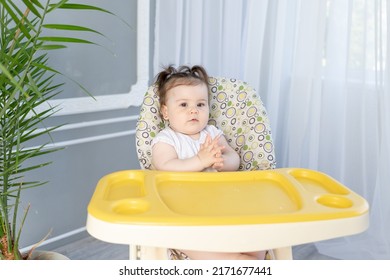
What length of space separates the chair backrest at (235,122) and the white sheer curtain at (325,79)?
704mm

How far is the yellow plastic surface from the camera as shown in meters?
1.03

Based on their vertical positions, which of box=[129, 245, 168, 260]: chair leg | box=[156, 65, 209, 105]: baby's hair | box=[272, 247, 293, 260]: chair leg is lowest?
box=[272, 247, 293, 260]: chair leg

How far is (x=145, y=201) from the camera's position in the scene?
1.14 m

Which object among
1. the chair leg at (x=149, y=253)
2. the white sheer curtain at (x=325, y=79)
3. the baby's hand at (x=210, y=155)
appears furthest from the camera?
the white sheer curtain at (x=325, y=79)

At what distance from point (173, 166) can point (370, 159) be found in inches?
45.3

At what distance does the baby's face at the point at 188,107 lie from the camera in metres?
1.60

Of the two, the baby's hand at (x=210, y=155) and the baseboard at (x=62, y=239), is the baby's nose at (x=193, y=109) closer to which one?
the baby's hand at (x=210, y=155)

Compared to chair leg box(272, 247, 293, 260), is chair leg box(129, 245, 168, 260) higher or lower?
higher

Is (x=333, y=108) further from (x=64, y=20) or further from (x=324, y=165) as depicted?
(x=64, y=20)

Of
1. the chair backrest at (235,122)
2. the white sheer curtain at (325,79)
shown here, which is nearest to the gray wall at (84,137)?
the white sheer curtain at (325,79)

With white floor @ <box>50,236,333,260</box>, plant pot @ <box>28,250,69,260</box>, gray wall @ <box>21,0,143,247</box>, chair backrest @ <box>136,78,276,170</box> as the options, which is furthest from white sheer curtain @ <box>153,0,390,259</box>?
plant pot @ <box>28,250,69,260</box>

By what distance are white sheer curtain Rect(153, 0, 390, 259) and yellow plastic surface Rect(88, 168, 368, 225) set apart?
0.90 metres

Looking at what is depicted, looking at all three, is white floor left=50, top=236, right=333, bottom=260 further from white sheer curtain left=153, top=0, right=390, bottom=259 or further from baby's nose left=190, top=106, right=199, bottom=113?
baby's nose left=190, top=106, right=199, bottom=113
